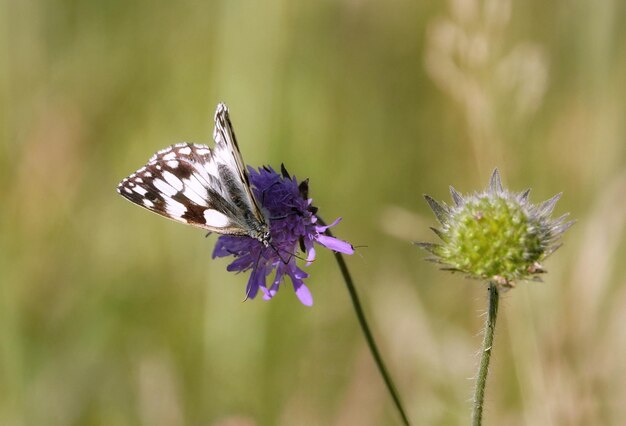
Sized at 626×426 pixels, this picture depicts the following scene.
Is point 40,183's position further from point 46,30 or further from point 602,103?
point 602,103

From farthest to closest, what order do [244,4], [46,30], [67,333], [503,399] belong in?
[46,30] < [244,4] < [67,333] < [503,399]

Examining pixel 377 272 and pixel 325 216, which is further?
pixel 325 216

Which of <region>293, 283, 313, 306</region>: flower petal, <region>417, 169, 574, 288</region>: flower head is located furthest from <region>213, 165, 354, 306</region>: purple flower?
<region>417, 169, 574, 288</region>: flower head

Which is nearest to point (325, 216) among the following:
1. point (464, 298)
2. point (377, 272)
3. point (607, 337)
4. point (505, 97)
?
point (377, 272)

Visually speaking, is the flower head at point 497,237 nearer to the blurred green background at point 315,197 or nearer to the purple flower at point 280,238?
the purple flower at point 280,238

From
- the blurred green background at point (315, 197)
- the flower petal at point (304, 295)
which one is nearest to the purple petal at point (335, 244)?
the flower petal at point (304, 295)

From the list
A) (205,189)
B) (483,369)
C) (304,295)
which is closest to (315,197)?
(205,189)
